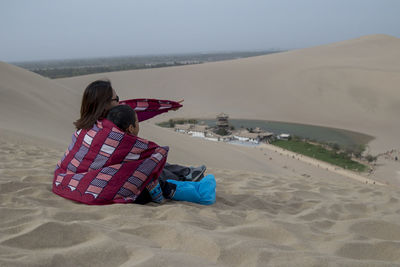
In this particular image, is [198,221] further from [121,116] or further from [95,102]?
[95,102]

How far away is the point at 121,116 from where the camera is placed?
2645mm

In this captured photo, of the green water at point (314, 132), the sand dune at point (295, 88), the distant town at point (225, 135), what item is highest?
the sand dune at point (295, 88)

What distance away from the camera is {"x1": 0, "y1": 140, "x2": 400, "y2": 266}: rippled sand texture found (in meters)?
1.61

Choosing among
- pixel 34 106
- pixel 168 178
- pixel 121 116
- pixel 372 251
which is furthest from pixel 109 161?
pixel 34 106

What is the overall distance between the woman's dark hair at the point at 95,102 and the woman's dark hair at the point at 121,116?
0.09m

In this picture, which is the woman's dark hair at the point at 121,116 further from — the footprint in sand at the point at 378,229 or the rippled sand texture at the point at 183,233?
the footprint in sand at the point at 378,229

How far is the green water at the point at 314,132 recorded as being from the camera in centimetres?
2386

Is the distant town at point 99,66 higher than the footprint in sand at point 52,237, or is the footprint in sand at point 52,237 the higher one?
the distant town at point 99,66

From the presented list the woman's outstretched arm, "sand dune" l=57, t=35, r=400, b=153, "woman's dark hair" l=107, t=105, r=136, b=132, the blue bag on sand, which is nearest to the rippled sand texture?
the blue bag on sand

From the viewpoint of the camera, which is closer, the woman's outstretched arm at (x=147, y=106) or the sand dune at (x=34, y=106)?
the woman's outstretched arm at (x=147, y=106)

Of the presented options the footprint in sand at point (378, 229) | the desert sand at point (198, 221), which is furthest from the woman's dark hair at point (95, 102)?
the footprint in sand at point (378, 229)

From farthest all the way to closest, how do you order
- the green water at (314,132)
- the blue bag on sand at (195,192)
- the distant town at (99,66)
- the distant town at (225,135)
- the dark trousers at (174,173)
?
the distant town at (99,66) < the green water at (314,132) < the distant town at (225,135) < the dark trousers at (174,173) < the blue bag on sand at (195,192)

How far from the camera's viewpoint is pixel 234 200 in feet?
10.8

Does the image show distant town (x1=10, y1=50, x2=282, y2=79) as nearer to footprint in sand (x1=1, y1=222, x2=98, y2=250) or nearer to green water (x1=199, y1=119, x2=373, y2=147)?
green water (x1=199, y1=119, x2=373, y2=147)
